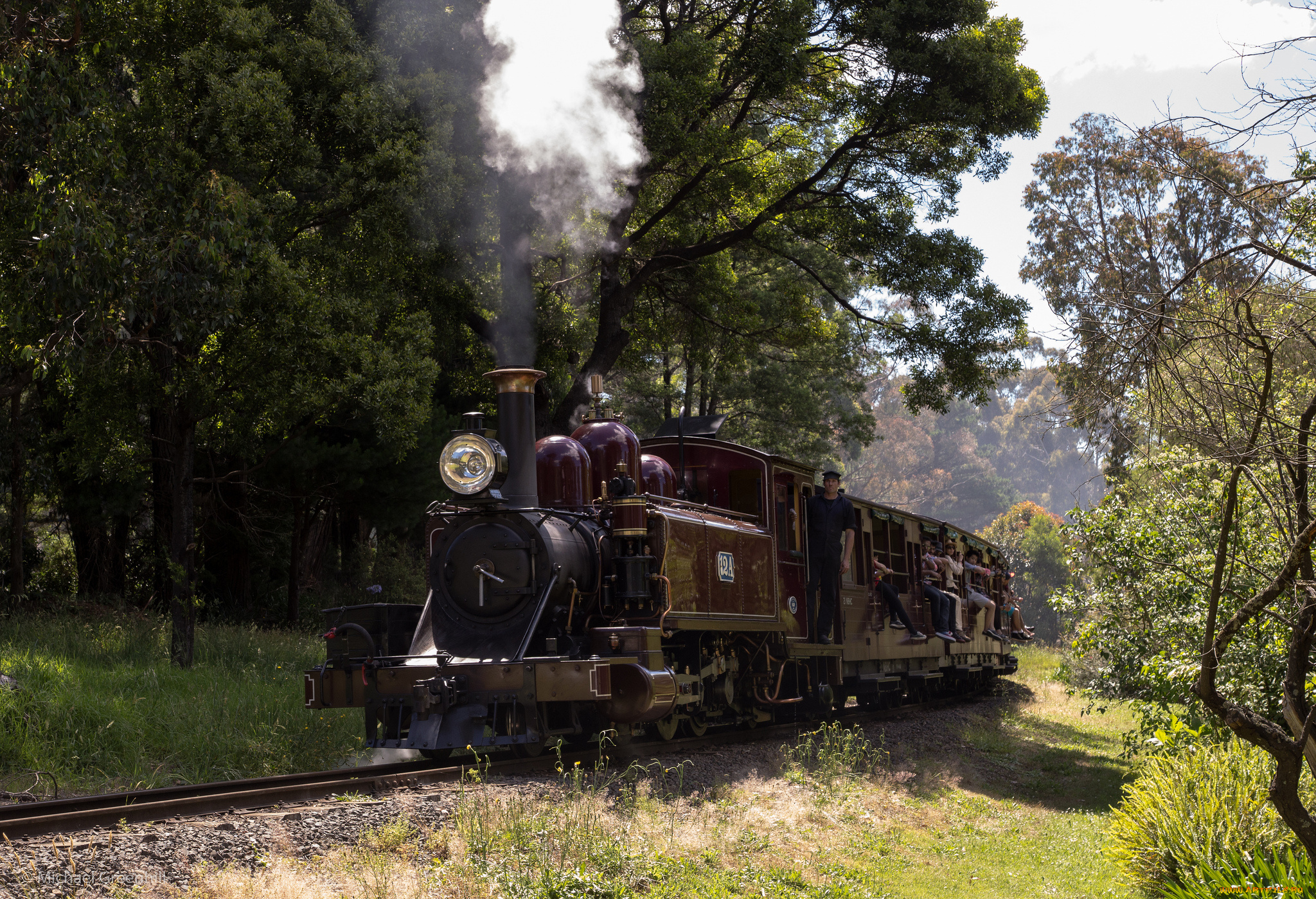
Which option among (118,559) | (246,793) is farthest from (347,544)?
(246,793)

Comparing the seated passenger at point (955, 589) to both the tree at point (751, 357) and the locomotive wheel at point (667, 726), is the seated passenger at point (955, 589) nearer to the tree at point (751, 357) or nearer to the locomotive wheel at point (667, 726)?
the tree at point (751, 357)

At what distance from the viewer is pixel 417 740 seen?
8.00 m

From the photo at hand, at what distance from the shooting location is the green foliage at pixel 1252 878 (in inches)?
215

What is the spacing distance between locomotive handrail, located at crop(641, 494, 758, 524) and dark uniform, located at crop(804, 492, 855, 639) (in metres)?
1.17

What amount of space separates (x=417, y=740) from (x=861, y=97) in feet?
42.0

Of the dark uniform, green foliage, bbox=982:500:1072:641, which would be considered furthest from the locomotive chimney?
green foliage, bbox=982:500:1072:641

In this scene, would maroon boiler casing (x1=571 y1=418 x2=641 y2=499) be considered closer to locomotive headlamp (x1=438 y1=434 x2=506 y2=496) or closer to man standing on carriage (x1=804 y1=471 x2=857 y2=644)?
locomotive headlamp (x1=438 y1=434 x2=506 y2=496)

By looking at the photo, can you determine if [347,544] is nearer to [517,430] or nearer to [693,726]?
[693,726]

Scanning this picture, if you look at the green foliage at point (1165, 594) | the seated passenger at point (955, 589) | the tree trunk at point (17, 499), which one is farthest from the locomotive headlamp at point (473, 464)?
the tree trunk at point (17, 499)

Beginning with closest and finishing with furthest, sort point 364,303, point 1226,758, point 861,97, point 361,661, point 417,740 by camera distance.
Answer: point 1226,758, point 417,740, point 361,661, point 364,303, point 861,97

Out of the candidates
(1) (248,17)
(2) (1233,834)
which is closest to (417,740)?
(2) (1233,834)

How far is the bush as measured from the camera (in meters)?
6.51

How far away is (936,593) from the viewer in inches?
654

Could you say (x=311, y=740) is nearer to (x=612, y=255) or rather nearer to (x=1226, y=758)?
(x=1226, y=758)
